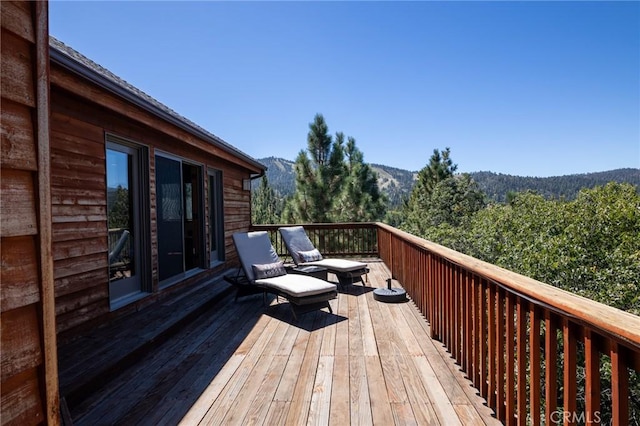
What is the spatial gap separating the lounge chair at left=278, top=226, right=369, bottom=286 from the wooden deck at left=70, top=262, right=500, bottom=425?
4.66 feet

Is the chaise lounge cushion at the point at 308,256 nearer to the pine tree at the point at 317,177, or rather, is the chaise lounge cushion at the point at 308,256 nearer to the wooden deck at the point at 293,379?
the wooden deck at the point at 293,379

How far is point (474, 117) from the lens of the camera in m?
24.9

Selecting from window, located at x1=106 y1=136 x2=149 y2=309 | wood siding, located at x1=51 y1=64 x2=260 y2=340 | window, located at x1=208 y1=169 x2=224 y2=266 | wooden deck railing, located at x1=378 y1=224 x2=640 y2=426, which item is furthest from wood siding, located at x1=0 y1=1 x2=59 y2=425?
window, located at x1=208 y1=169 x2=224 y2=266

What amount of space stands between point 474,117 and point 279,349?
26.1 m

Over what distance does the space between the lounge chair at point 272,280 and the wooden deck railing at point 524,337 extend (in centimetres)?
118

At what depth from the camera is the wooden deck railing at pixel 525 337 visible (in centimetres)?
111

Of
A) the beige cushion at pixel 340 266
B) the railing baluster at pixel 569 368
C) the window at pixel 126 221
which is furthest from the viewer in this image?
the beige cushion at pixel 340 266

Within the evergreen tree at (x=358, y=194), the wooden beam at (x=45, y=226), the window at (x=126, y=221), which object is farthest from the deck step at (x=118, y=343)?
the evergreen tree at (x=358, y=194)

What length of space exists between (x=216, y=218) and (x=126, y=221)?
2.58 meters

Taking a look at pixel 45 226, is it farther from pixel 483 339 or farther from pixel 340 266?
pixel 340 266

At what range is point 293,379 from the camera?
8.11ft

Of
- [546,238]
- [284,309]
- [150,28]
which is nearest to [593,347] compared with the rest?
[284,309]

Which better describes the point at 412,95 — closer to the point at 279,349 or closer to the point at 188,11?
the point at 188,11

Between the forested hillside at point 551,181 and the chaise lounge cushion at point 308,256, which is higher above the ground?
the forested hillside at point 551,181
